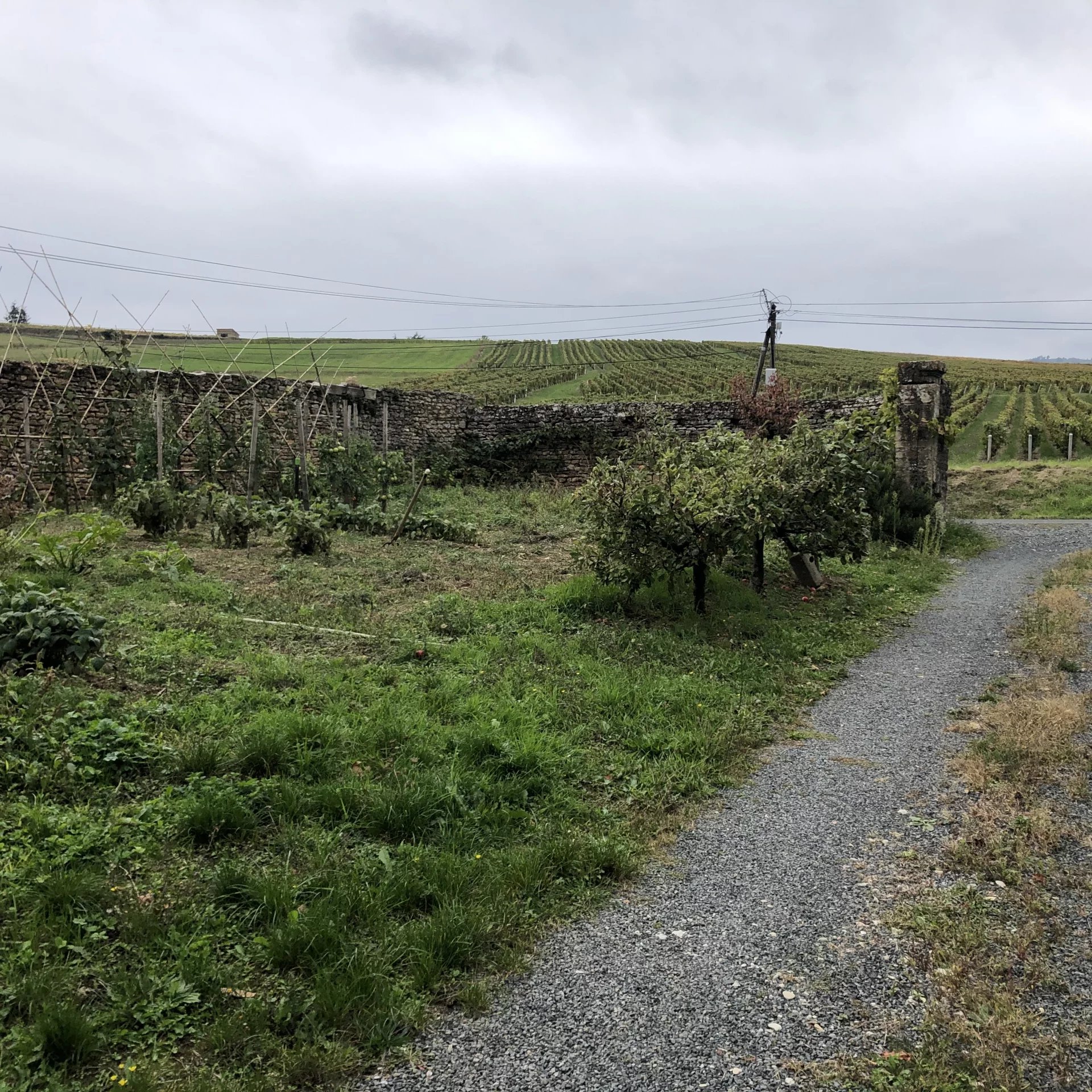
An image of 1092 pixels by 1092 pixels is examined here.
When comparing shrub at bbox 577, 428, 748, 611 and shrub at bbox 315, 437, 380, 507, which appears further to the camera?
shrub at bbox 315, 437, 380, 507

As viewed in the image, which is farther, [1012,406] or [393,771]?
[1012,406]

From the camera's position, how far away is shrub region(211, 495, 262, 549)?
9.67m

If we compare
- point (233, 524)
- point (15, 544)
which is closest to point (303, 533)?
point (233, 524)

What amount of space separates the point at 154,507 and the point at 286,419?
6566 mm

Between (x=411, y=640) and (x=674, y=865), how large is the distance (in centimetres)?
308

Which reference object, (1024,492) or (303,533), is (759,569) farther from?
(1024,492)

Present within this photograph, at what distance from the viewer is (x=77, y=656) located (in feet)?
15.5

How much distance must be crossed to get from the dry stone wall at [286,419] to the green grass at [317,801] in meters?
4.55

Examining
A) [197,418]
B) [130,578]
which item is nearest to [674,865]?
[130,578]

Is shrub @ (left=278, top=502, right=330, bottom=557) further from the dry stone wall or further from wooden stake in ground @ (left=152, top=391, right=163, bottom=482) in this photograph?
the dry stone wall

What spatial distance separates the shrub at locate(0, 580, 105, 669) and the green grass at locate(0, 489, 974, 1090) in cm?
18

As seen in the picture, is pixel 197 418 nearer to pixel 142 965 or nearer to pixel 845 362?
pixel 142 965

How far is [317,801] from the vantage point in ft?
12.6

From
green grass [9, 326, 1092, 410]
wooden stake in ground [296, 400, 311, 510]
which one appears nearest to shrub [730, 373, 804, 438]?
green grass [9, 326, 1092, 410]
